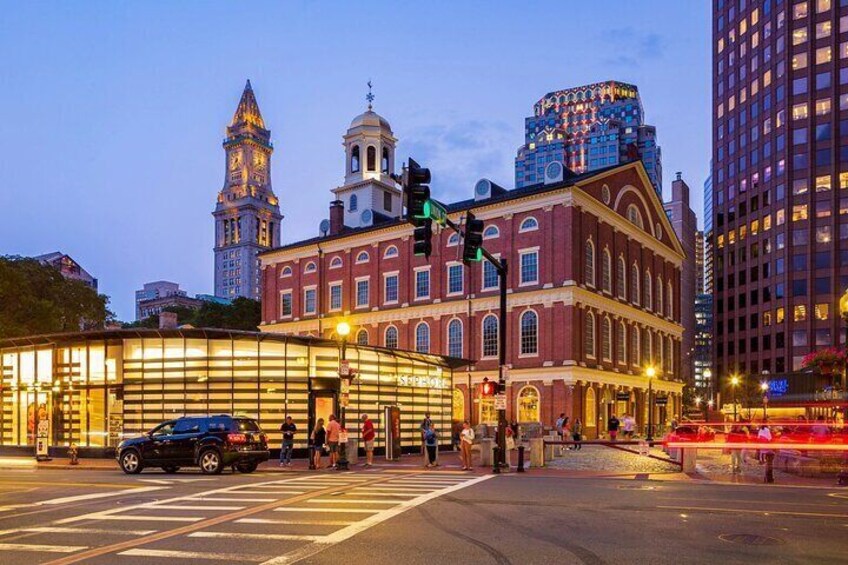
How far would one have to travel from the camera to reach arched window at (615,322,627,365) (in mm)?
67188

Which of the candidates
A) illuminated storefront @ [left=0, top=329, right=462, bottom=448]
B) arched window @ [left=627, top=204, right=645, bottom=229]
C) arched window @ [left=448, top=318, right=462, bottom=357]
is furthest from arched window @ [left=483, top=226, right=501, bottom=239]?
illuminated storefront @ [left=0, top=329, right=462, bottom=448]

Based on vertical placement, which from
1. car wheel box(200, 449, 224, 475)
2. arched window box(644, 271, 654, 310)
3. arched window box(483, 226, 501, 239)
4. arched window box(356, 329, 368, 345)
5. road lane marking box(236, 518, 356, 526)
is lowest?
car wheel box(200, 449, 224, 475)

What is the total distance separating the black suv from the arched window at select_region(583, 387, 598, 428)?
37.9 metres

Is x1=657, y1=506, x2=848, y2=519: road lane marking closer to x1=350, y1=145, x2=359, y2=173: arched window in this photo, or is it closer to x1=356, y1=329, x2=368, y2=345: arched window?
x1=356, y1=329, x2=368, y2=345: arched window

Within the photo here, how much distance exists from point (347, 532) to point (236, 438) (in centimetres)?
1450

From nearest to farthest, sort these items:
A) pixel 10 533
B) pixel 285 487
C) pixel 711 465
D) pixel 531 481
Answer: pixel 10 533 → pixel 285 487 → pixel 531 481 → pixel 711 465

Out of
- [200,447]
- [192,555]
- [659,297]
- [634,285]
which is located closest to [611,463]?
[200,447]

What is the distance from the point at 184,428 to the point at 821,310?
10874cm

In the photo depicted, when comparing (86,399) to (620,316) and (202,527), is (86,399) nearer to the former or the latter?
(202,527)

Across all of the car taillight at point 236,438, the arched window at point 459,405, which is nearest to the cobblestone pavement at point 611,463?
the car taillight at point 236,438

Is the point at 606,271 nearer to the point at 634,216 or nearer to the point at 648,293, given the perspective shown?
the point at 634,216

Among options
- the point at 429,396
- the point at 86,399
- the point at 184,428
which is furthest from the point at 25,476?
the point at 429,396

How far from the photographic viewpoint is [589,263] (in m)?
63.5

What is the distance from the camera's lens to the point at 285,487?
21.5 m
